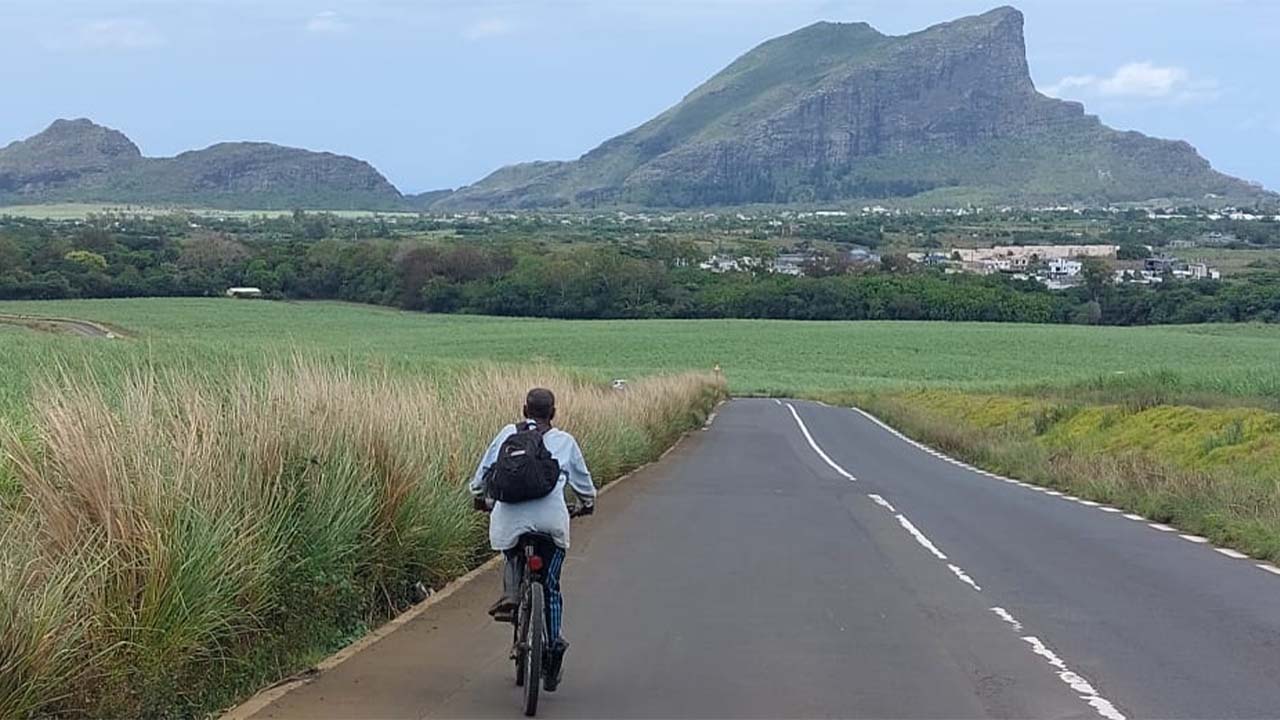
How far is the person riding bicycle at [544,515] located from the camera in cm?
821

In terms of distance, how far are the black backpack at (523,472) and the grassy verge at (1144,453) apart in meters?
9.04

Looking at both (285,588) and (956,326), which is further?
(956,326)

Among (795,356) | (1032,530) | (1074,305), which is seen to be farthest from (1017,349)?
(1032,530)

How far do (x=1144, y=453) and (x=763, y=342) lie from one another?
60797 millimetres

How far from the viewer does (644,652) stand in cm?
955

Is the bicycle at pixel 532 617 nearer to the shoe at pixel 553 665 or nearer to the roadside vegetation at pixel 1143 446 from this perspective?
the shoe at pixel 553 665

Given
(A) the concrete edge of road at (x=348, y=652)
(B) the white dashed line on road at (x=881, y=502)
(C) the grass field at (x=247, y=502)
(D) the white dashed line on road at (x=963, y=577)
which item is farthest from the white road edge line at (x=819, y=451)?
(A) the concrete edge of road at (x=348, y=652)

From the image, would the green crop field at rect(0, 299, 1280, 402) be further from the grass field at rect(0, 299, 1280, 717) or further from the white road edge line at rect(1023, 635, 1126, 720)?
the white road edge line at rect(1023, 635, 1126, 720)

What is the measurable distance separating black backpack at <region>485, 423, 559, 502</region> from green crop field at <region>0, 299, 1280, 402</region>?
54672 mm

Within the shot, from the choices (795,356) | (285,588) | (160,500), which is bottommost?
(795,356)

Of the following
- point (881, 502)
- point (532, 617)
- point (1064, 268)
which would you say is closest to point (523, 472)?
point (532, 617)

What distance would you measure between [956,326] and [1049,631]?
87445mm

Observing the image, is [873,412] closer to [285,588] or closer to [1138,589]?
[1138,589]

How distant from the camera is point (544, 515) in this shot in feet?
27.0
